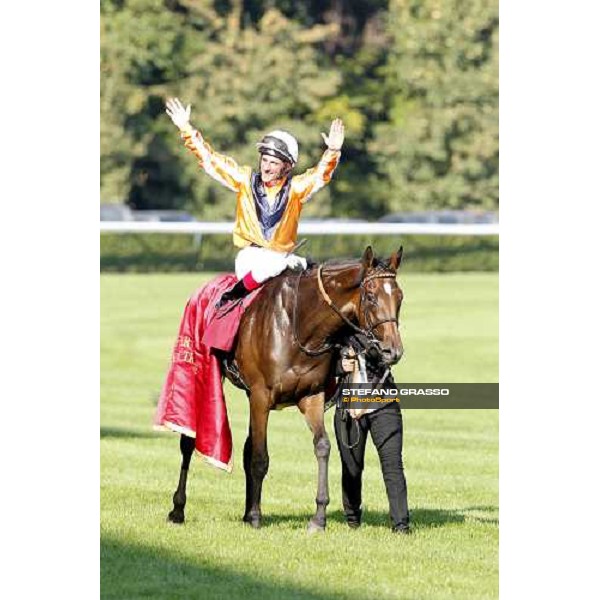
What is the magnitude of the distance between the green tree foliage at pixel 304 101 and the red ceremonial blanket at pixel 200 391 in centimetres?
3161

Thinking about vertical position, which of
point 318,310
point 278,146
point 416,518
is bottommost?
point 416,518

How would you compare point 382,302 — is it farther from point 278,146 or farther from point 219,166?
point 219,166

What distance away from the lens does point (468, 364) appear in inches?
1018

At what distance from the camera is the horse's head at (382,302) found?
8.69 meters

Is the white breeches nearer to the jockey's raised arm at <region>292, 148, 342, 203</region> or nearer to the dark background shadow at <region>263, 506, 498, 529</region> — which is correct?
the jockey's raised arm at <region>292, 148, 342, 203</region>

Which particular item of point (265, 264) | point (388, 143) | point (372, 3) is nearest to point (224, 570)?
point (265, 264)

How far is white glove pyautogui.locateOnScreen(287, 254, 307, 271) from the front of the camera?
31.7ft

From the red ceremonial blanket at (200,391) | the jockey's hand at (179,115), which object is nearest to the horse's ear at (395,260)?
the red ceremonial blanket at (200,391)

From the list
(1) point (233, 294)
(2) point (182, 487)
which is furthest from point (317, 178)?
(2) point (182, 487)

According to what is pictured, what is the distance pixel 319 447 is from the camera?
927 centimetres

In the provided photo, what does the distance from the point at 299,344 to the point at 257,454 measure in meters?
0.69

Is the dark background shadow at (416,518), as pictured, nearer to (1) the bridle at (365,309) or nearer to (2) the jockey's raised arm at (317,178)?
(1) the bridle at (365,309)

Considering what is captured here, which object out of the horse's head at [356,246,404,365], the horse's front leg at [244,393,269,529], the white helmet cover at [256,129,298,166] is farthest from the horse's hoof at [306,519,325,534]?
the white helmet cover at [256,129,298,166]
